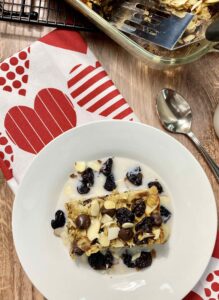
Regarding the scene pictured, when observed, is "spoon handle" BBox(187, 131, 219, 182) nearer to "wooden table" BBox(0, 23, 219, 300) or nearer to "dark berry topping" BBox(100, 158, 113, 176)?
"wooden table" BBox(0, 23, 219, 300)

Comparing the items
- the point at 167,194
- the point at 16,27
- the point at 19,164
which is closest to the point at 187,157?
the point at 167,194

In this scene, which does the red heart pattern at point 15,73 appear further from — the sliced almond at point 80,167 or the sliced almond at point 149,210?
the sliced almond at point 149,210

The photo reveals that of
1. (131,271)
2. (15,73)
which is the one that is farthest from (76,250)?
(15,73)

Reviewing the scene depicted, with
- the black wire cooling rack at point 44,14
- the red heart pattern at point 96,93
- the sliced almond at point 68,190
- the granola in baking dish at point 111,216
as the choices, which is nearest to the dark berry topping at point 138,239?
the granola in baking dish at point 111,216

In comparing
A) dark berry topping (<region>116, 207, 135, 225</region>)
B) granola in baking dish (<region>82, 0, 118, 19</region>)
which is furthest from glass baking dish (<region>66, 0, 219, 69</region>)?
dark berry topping (<region>116, 207, 135, 225</region>)

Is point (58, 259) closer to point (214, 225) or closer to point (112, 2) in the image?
point (214, 225)

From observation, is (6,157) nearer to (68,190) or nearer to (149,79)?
(68,190)
